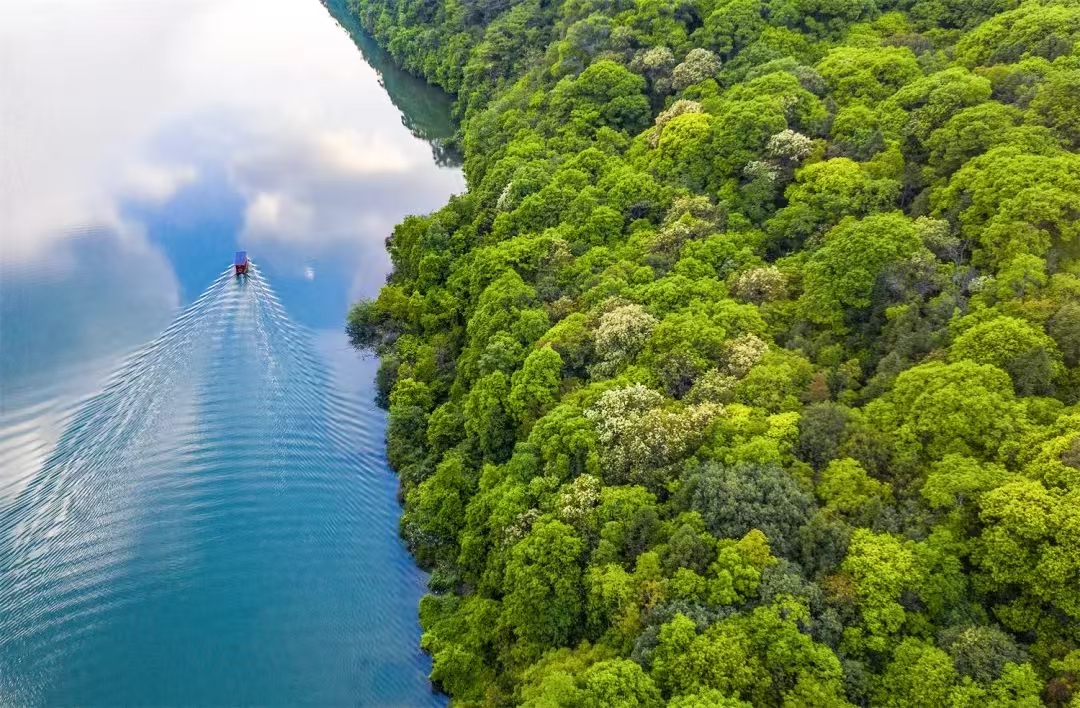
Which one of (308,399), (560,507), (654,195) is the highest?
(308,399)

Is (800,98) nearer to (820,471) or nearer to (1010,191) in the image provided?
(1010,191)

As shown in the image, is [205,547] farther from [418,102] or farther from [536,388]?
[418,102]

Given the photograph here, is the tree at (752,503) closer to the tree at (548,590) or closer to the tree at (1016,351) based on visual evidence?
the tree at (548,590)

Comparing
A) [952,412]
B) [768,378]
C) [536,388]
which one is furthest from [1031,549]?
[536,388]

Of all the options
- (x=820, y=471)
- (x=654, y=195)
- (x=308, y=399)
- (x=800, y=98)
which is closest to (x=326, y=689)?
(x=308, y=399)

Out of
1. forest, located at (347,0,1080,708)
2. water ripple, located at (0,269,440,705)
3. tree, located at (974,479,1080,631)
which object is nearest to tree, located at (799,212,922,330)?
forest, located at (347,0,1080,708)

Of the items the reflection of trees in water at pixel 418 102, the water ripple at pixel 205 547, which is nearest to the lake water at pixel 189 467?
the water ripple at pixel 205 547
